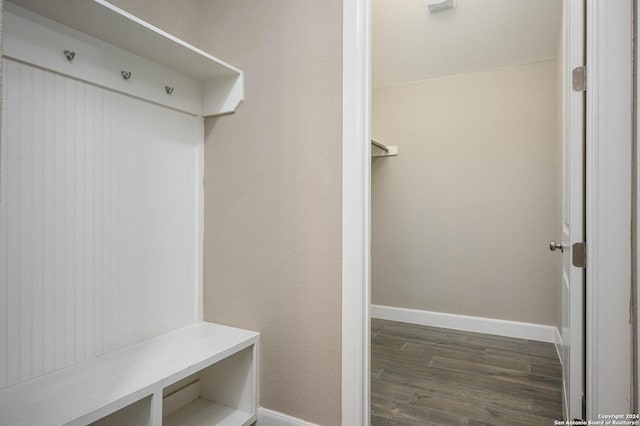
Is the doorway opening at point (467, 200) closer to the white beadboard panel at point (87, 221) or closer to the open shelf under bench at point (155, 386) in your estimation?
the open shelf under bench at point (155, 386)

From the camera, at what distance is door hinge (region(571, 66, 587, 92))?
130 cm

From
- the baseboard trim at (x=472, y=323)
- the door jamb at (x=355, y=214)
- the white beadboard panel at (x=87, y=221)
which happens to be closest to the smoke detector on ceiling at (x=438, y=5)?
the door jamb at (x=355, y=214)

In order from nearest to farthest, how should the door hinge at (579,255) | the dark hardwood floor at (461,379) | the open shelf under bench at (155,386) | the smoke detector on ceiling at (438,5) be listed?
the open shelf under bench at (155,386) < the door hinge at (579,255) < the dark hardwood floor at (461,379) < the smoke detector on ceiling at (438,5)

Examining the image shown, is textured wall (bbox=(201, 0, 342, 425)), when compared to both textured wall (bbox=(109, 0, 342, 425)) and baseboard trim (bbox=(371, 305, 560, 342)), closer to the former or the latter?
textured wall (bbox=(109, 0, 342, 425))

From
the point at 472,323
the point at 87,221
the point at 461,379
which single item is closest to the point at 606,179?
the point at 461,379

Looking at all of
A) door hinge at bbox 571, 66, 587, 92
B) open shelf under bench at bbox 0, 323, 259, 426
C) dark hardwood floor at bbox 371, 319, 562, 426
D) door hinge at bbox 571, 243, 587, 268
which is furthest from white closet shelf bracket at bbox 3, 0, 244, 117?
dark hardwood floor at bbox 371, 319, 562, 426

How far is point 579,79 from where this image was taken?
51.8 inches

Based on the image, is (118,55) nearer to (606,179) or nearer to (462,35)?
(606,179)

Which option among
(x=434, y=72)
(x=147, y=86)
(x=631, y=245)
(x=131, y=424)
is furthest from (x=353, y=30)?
(x=434, y=72)

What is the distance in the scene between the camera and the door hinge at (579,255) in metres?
1.31

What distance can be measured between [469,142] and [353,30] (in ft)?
6.67

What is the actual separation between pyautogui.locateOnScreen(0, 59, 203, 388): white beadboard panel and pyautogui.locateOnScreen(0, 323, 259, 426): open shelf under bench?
94 mm

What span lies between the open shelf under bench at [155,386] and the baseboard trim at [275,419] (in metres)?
0.05

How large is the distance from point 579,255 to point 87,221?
1.81m
